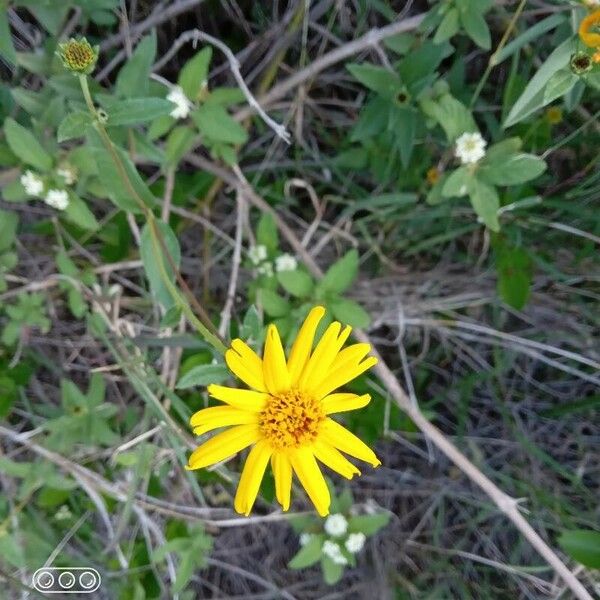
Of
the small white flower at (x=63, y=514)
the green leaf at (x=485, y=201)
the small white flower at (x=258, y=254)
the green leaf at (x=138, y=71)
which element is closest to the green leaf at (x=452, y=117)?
the green leaf at (x=485, y=201)

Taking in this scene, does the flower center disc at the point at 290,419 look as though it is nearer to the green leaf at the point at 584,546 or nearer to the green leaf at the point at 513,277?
the green leaf at the point at 584,546

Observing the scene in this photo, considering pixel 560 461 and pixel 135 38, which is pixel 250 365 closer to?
pixel 135 38

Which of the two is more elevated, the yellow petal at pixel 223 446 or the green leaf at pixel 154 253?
the green leaf at pixel 154 253

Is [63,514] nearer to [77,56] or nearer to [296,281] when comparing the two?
[296,281]

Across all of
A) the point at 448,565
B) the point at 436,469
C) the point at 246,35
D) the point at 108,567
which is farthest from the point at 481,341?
the point at 108,567

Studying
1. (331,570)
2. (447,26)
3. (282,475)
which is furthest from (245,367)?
(331,570)

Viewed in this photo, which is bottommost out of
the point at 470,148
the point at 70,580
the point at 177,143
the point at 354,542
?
the point at 70,580
